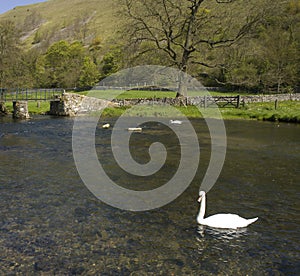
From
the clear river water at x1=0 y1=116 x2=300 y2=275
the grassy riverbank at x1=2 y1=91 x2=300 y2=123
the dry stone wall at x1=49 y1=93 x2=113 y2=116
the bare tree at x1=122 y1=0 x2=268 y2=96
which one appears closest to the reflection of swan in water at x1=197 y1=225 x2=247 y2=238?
the clear river water at x1=0 y1=116 x2=300 y2=275

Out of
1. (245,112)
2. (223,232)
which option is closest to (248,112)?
(245,112)

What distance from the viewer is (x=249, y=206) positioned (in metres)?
11.1

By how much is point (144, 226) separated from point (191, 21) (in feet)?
118

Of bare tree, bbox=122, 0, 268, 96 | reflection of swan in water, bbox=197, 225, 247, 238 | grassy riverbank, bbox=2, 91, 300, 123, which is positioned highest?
bare tree, bbox=122, 0, 268, 96

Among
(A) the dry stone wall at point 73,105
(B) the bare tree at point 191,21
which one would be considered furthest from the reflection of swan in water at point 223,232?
(B) the bare tree at point 191,21

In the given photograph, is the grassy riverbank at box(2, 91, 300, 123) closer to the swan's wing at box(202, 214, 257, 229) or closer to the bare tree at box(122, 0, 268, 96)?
the bare tree at box(122, 0, 268, 96)

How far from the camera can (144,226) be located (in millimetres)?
9586

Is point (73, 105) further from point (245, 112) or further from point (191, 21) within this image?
point (245, 112)

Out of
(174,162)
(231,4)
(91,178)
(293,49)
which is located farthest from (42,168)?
(293,49)

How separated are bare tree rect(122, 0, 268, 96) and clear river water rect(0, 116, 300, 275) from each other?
27.1 m

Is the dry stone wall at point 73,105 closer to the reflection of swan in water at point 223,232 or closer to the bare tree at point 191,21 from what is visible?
the bare tree at point 191,21

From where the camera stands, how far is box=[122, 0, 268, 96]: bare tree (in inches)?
1620

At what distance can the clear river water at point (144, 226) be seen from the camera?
761 centimetres

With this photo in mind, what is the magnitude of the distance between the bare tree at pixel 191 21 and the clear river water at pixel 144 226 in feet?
89.0
